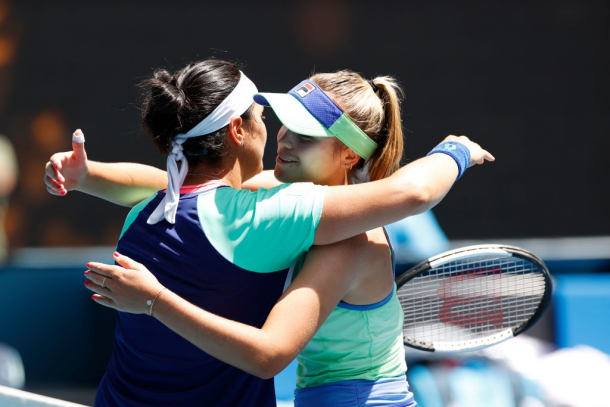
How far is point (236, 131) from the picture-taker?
177 cm

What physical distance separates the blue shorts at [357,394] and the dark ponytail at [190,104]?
24.2 inches

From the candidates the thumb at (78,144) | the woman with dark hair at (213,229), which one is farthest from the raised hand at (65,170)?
the woman with dark hair at (213,229)

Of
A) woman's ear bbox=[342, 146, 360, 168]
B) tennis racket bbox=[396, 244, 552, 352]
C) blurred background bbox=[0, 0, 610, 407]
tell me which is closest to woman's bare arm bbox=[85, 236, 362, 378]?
woman's ear bbox=[342, 146, 360, 168]

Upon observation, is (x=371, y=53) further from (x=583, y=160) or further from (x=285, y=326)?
(x=285, y=326)

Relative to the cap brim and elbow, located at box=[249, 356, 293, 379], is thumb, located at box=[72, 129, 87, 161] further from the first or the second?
elbow, located at box=[249, 356, 293, 379]

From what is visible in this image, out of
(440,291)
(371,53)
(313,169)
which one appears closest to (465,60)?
(371,53)

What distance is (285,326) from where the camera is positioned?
157 cm

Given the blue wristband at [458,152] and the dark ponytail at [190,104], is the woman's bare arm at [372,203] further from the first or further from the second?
the dark ponytail at [190,104]

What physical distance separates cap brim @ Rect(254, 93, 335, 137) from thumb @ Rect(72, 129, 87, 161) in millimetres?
443

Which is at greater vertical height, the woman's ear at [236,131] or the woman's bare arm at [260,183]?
the woman's ear at [236,131]

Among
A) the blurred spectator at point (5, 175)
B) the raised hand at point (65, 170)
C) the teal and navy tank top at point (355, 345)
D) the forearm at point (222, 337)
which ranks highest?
the raised hand at point (65, 170)

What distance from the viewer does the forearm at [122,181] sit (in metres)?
2.01

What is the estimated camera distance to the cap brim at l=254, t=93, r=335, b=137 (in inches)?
72.4

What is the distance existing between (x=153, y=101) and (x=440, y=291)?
1284 mm
